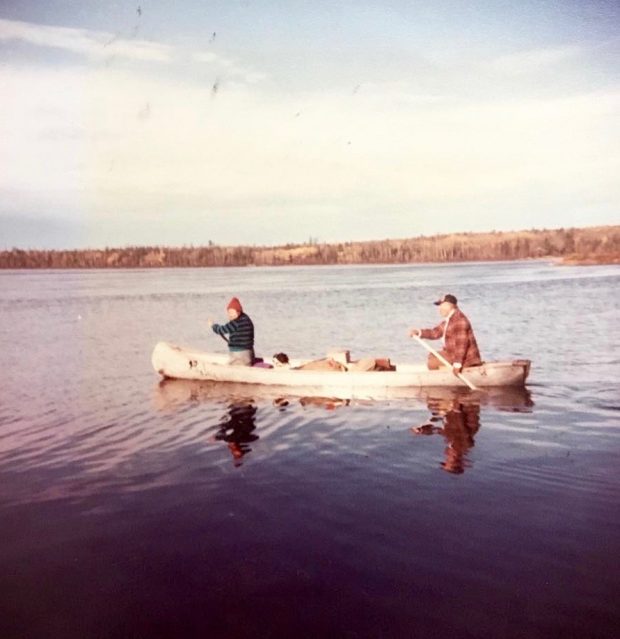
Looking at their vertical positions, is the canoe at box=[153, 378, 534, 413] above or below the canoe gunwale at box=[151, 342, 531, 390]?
below

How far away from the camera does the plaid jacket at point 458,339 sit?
13.8 m

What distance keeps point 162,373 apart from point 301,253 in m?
117

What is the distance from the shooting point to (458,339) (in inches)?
551

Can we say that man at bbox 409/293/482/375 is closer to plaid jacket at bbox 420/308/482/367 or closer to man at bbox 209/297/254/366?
plaid jacket at bbox 420/308/482/367

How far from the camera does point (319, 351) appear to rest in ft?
75.9

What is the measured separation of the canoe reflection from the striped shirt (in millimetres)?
4511

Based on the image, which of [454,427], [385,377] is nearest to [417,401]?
[385,377]

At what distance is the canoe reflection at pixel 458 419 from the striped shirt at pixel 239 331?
14.8 ft

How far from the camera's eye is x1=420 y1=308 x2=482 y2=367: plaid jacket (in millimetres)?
13773

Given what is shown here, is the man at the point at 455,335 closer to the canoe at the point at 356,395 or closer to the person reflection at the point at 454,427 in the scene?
the canoe at the point at 356,395

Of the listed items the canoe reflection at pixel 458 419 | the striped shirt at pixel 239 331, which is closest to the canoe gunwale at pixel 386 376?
the canoe reflection at pixel 458 419

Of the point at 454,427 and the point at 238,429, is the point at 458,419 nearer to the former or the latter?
the point at 454,427

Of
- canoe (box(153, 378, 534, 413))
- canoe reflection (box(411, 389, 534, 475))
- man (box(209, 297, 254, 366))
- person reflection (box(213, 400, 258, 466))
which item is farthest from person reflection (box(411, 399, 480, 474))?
man (box(209, 297, 254, 366))

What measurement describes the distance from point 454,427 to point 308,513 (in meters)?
4.45
